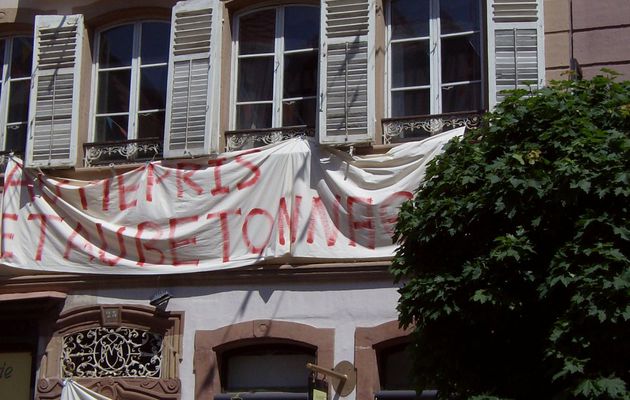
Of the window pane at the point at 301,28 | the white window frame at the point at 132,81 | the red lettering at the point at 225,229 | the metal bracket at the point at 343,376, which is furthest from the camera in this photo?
the white window frame at the point at 132,81

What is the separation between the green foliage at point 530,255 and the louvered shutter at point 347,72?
11.6 ft

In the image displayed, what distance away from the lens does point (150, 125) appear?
13922 millimetres

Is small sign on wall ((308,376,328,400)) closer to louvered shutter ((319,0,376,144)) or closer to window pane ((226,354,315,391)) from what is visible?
window pane ((226,354,315,391))

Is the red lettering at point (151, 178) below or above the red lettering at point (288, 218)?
above

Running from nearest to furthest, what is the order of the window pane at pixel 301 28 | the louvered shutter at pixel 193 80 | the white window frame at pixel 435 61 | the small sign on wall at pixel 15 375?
1. the white window frame at pixel 435 61
2. the louvered shutter at pixel 193 80
3. the small sign on wall at pixel 15 375
4. the window pane at pixel 301 28

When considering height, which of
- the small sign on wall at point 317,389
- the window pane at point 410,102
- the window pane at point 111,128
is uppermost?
the window pane at point 410,102

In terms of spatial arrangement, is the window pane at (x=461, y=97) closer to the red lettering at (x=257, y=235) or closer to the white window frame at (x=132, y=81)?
the red lettering at (x=257, y=235)

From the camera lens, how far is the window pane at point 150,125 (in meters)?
13.9

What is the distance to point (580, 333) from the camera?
7.97m

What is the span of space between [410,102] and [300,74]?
138 cm

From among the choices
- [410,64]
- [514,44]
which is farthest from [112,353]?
[514,44]

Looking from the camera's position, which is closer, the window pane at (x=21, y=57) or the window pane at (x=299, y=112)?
the window pane at (x=299, y=112)

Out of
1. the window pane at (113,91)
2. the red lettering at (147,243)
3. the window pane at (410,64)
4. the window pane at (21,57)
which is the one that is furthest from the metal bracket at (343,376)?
the window pane at (21,57)

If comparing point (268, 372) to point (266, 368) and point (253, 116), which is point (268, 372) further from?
point (253, 116)
